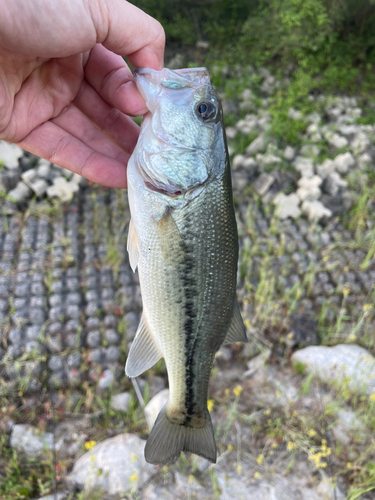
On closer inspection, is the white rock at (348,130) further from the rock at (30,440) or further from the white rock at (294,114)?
the rock at (30,440)

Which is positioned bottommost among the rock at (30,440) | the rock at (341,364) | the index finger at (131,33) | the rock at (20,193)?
the rock at (30,440)

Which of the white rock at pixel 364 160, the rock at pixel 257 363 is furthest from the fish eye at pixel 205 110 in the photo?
the white rock at pixel 364 160

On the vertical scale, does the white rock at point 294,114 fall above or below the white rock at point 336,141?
below

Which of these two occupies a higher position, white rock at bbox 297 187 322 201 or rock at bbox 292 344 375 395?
white rock at bbox 297 187 322 201

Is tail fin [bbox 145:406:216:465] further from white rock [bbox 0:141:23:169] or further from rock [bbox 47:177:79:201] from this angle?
white rock [bbox 0:141:23:169]

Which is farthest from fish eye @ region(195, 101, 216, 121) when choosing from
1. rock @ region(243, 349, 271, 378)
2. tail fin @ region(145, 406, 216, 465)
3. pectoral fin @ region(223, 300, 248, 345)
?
rock @ region(243, 349, 271, 378)

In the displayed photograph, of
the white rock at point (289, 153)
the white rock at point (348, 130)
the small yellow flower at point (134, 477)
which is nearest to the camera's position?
the small yellow flower at point (134, 477)

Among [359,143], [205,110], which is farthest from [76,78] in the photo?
[359,143]
